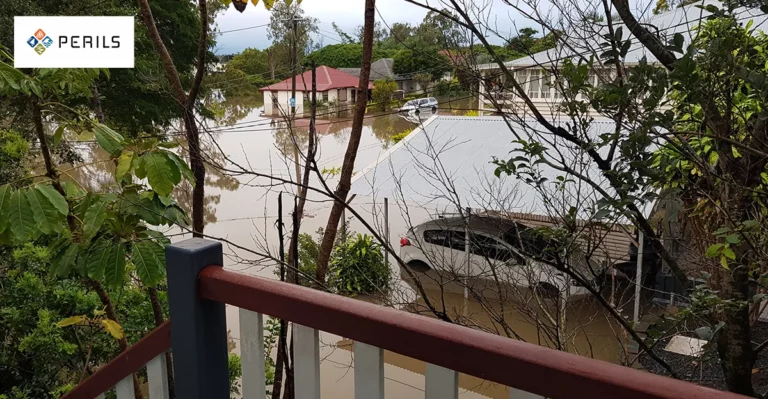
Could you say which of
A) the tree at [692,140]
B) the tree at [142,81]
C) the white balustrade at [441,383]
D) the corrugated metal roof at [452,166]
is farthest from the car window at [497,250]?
the tree at [142,81]

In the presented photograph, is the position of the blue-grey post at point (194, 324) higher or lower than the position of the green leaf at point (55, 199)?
lower

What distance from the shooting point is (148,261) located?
1.52m

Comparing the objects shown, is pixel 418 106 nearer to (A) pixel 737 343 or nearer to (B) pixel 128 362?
(A) pixel 737 343

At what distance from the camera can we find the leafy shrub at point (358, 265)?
19.5 ft

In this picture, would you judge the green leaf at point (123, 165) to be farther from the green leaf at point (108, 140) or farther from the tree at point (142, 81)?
the tree at point (142, 81)

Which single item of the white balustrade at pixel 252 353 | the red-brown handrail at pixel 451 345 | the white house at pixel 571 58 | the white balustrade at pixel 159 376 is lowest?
the white balustrade at pixel 159 376

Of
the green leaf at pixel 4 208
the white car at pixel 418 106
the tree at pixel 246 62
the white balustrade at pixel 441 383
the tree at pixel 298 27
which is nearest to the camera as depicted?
the white balustrade at pixel 441 383

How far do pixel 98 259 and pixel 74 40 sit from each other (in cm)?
258

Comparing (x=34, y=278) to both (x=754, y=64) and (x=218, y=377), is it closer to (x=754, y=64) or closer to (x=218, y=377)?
(x=218, y=377)

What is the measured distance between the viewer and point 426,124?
780 cm

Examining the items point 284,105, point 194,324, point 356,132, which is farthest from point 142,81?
point 194,324

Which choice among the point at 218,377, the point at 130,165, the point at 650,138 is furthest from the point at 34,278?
the point at 650,138

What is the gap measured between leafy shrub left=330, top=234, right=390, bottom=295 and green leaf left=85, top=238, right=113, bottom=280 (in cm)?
397

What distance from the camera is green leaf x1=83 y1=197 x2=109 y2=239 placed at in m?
1.50
